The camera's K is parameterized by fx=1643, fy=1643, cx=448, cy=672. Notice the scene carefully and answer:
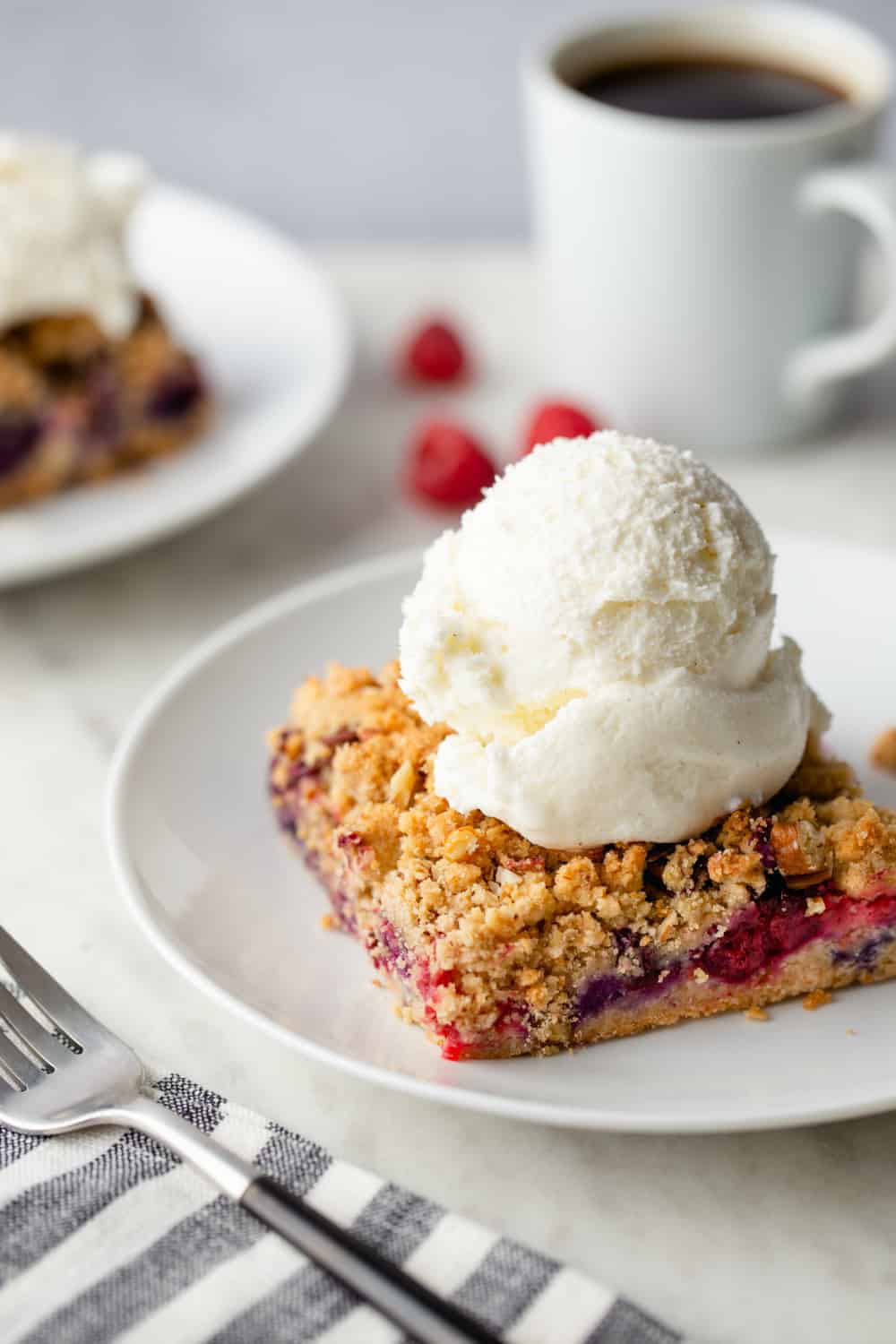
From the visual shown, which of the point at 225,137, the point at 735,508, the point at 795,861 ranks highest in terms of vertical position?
the point at 735,508

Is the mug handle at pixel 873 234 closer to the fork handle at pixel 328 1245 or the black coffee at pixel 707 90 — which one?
the black coffee at pixel 707 90

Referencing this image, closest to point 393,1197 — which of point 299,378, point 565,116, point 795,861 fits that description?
point 795,861

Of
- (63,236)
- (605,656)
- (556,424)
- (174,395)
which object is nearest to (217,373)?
(174,395)

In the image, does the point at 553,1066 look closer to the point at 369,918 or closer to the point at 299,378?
the point at 369,918

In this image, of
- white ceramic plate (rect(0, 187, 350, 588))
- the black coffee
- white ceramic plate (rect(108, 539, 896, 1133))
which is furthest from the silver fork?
the black coffee

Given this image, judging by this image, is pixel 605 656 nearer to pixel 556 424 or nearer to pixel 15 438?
pixel 556 424

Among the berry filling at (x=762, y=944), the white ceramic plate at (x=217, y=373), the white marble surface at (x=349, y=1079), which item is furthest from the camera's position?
the white ceramic plate at (x=217, y=373)

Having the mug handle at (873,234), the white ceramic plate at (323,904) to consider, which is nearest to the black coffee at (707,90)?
the mug handle at (873,234)
